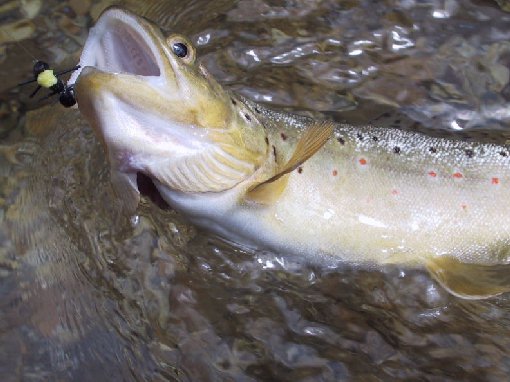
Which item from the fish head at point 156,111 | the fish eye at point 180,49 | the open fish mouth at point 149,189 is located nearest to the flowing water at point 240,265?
the open fish mouth at point 149,189

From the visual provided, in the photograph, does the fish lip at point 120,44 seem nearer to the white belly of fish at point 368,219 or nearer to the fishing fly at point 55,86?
the fishing fly at point 55,86

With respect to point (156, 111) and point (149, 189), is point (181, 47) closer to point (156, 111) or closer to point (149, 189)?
point (156, 111)

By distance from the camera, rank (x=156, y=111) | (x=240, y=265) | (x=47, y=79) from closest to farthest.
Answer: (x=156, y=111)
(x=47, y=79)
(x=240, y=265)

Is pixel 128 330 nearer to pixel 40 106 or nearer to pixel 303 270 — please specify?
pixel 303 270

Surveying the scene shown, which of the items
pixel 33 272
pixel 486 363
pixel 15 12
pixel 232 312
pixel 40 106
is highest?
pixel 15 12

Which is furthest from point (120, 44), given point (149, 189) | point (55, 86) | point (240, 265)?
point (240, 265)

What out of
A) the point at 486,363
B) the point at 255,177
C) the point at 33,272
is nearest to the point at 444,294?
the point at 486,363
